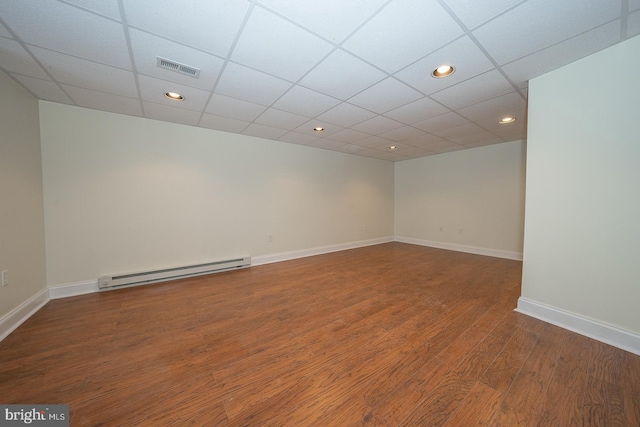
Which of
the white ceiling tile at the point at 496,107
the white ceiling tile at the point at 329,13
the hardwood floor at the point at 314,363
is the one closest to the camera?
the hardwood floor at the point at 314,363

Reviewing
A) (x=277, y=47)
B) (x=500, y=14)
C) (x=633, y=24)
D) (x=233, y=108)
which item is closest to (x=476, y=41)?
(x=500, y=14)

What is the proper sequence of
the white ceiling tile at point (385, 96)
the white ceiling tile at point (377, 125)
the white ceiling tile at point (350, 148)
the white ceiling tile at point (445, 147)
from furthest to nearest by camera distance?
the white ceiling tile at point (350, 148) < the white ceiling tile at point (445, 147) < the white ceiling tile at point (377, 125) < the white ceiling tile at point (385, 96)

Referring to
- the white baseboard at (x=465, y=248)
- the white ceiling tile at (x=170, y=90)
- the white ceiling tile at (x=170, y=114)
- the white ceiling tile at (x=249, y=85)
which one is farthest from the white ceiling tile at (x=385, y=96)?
the white baseboard at (x=465, y=248)

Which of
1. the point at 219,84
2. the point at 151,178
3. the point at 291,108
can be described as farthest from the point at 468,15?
the point at 151,178

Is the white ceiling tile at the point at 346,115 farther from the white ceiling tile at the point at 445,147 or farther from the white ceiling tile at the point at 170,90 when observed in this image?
the white ceiling tile at the point at 445,147

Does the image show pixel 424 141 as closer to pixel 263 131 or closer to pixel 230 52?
pixel 263 131

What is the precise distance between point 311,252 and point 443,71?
12.6 feet

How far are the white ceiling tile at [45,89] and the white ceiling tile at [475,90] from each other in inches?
166

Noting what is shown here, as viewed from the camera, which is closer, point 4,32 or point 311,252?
point 4,32

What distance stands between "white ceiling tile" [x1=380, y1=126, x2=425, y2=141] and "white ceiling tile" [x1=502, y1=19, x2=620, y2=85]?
151cm

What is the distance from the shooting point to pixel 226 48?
166cm

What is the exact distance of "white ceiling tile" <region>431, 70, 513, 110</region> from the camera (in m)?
2.08

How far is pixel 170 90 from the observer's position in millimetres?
2270

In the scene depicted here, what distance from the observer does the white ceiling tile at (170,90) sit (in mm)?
2135
